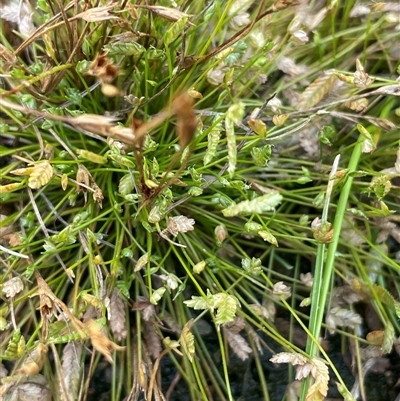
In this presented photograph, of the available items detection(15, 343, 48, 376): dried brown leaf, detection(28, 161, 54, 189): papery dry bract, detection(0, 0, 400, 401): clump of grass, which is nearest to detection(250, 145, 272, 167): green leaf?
detection(0, 0, 400, 401): clump of grass

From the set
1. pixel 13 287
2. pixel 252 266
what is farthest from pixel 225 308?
pixel 13 287

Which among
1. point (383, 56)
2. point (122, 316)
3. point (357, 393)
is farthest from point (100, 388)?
point (383, 56)

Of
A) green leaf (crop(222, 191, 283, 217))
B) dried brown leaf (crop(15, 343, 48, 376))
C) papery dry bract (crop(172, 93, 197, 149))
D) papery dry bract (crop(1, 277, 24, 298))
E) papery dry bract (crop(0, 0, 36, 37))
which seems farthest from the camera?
papery dry bract (crop(0, 0, 36, 37))

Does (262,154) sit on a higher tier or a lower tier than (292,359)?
higher

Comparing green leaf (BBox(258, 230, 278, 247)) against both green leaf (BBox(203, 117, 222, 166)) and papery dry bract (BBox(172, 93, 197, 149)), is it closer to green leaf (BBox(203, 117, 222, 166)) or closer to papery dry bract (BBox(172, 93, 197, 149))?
green leaf (BBox(203, 117, 222, 166))

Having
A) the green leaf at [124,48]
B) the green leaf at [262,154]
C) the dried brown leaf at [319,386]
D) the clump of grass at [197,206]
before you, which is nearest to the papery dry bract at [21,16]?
the clump of grass at [197,206]

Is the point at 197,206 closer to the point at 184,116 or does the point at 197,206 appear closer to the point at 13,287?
the point at 13,287

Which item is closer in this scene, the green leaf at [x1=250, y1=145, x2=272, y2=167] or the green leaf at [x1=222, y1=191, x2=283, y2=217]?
the green leaf at [x1=222, y1=191, x2=283, y2=217]

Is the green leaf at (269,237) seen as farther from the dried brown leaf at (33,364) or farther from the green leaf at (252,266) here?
the dried brown leaf at (33,364)
